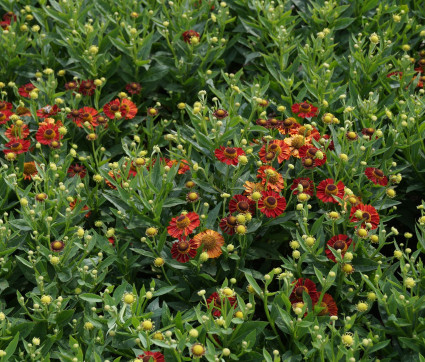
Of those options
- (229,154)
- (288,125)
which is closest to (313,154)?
(288,125)

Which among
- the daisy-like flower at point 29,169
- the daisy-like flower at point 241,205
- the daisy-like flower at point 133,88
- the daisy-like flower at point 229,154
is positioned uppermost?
the daisy-like flower at point 229,154

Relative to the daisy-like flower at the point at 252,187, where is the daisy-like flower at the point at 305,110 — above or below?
above

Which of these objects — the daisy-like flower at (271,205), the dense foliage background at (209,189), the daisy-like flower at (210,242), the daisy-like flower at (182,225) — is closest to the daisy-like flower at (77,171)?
the dense foliage background at (209,189)

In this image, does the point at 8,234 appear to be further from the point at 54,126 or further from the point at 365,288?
the point at 365,288

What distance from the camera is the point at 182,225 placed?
289 centimetres

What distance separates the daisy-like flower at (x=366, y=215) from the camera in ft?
9.54

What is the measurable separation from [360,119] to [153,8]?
1.81 m

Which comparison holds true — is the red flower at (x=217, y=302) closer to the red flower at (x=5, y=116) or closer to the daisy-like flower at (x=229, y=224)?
the daisy-like flower at (x=229, y=224)

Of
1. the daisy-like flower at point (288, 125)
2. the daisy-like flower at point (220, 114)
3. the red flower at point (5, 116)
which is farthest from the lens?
the red flower at point (5, 116)

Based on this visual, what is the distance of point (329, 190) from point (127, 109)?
1.38m

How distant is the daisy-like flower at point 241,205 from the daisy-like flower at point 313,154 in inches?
14.9

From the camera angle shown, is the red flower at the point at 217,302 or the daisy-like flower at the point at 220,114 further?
the daisy-like flower at the point at 220,114

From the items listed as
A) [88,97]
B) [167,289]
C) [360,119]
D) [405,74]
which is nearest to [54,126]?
[88,97]

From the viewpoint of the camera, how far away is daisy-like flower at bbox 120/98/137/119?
3.70m
